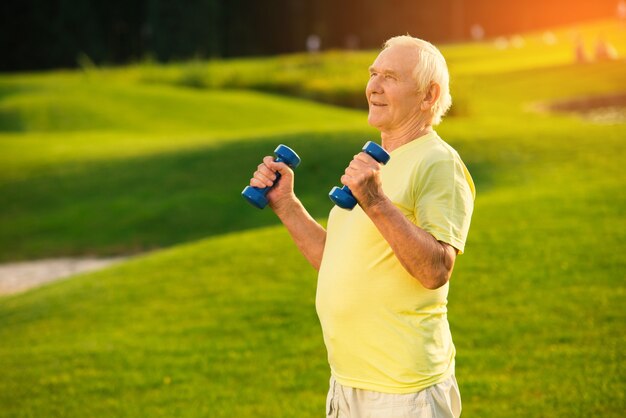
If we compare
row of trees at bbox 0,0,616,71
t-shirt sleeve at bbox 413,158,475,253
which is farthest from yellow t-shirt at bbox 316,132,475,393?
row of trees at bbox 0,0,616,71

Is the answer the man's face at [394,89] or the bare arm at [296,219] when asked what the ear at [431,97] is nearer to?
the man's face at [394,89]

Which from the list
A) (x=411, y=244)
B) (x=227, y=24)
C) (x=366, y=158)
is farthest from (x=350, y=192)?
(x=227, y=24)

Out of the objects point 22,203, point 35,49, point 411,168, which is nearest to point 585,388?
point 411,168

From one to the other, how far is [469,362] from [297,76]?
24130 millimetres

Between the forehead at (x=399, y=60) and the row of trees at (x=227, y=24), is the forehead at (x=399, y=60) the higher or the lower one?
the higher one

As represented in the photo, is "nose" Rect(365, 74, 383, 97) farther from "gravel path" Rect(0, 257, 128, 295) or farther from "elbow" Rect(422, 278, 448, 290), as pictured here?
"gravel path" Rect(0, 257, 128, 295)

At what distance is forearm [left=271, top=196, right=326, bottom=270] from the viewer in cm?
329

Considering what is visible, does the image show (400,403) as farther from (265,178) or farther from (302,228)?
(265,178)

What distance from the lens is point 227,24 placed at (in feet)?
140

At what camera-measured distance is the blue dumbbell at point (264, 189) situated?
3.12 metres

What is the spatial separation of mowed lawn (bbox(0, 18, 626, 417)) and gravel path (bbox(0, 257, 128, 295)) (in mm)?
468

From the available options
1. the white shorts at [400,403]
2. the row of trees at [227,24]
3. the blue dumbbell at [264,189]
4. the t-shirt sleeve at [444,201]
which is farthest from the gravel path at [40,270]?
the row of trees at [227,24]

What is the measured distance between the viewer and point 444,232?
2.67 meters

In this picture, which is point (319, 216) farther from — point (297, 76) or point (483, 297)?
point (297, 76)
